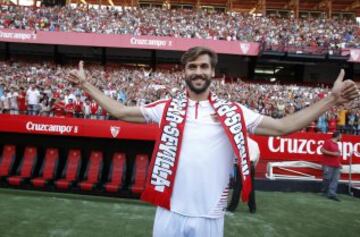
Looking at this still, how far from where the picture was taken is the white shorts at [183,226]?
8.19ft

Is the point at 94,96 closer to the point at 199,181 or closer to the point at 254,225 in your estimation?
the point at 199,181

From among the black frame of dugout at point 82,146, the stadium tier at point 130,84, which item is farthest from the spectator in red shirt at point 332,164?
the black frame of dugout at point 82,146

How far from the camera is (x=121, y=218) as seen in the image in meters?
7.04

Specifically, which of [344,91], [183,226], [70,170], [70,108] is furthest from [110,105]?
[70,108]

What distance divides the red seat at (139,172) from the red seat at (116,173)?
28cm

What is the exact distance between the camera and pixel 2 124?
909cm

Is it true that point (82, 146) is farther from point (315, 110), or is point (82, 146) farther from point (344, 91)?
point (344, 91)

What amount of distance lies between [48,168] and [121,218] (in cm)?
297

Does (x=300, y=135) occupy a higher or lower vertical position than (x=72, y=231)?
higher

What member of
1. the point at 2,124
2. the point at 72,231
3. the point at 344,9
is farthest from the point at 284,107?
the point at 344,9

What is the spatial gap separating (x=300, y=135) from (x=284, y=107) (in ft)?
17.2

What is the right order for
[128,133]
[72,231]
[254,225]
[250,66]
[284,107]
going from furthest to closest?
[250,66], [284,107], [128,133], [254,225], [72,231]

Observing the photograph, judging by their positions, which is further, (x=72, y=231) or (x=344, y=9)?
(x=344, y=9)

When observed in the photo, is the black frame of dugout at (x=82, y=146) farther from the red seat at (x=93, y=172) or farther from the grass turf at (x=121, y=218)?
the grass turf at (x=121, y=218)
